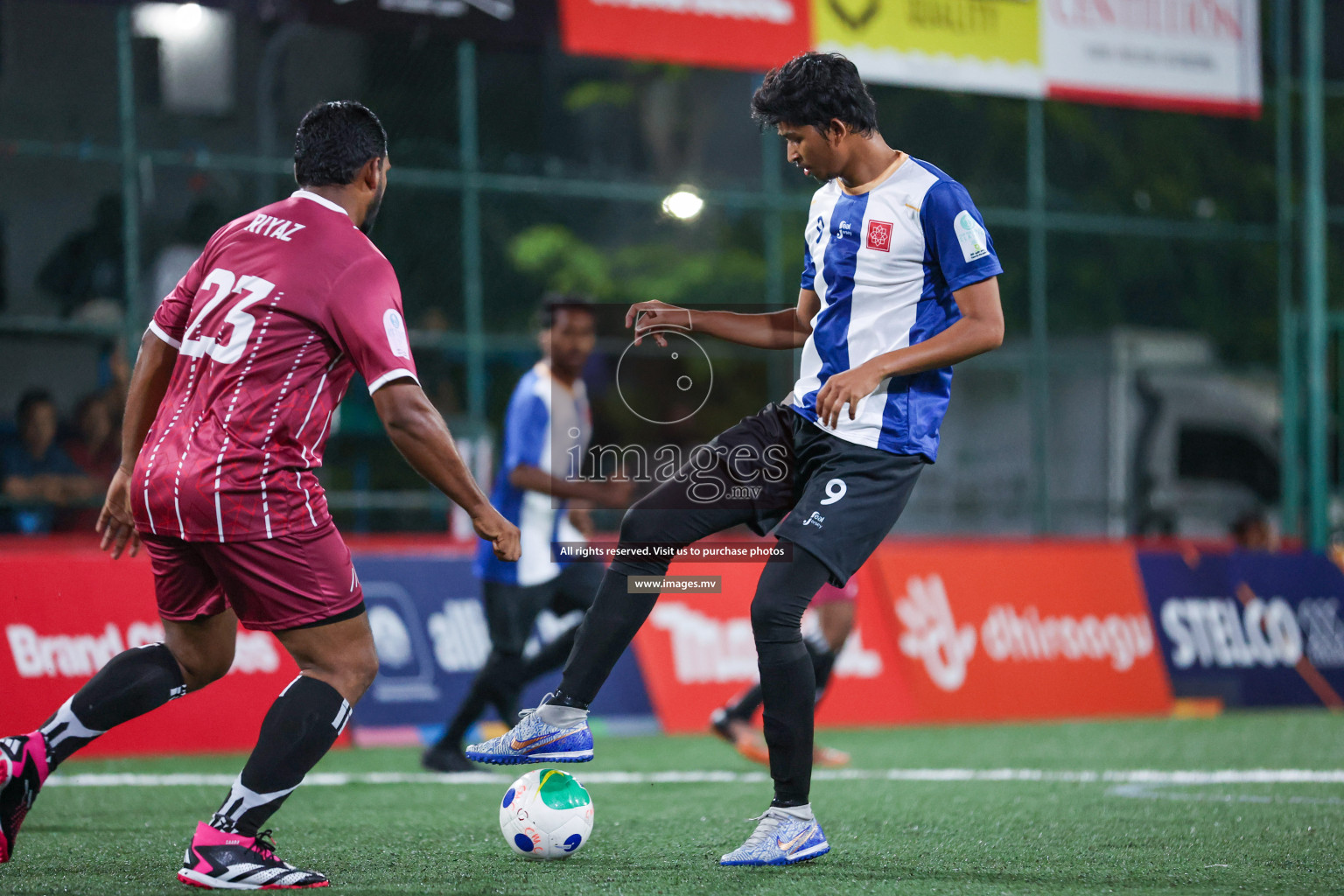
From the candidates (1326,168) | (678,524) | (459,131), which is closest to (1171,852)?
(678,524)

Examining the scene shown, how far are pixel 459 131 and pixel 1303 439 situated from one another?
365 inches

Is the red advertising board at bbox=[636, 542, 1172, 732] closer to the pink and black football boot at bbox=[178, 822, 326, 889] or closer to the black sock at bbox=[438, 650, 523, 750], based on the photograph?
the black sock at bbox=[438, 650, 523, 750]

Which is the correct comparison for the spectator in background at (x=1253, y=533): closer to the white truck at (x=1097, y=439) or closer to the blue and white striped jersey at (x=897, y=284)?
the white truck at (x=1097, y=439)

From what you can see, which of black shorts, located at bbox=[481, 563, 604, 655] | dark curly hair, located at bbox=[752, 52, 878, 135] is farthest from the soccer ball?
black shorts, located at bbox=[481, 563, 604, 655]

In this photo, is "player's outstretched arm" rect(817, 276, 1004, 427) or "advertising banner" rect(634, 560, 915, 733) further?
"advertising banner" rect(634, 560, 915, 733)

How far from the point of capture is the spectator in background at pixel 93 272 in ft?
38.3

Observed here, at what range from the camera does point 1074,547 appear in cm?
1156

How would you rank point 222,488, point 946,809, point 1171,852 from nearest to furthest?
point 222,488 → point 1171,852 → point 946,809

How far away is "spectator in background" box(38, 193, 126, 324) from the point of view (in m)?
11.7

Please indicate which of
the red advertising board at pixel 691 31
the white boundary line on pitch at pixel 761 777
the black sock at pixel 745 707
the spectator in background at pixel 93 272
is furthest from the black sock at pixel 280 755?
the red advertising board at pixel 691 31

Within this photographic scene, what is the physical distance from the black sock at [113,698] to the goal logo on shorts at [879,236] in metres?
2.43

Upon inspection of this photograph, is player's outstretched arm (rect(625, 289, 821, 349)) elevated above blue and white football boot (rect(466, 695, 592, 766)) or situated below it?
above

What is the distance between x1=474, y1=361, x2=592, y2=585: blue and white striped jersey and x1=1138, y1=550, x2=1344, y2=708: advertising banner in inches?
218

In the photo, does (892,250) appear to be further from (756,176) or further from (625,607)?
(756,176)
